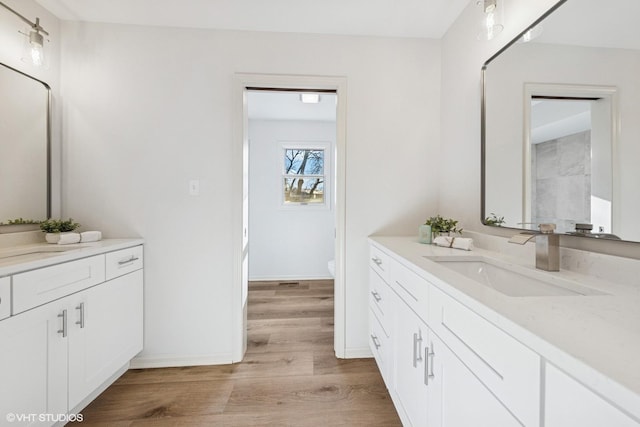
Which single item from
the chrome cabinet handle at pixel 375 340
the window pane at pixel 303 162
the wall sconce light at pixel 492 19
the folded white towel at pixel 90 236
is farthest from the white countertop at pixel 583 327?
the window pane at pixel 303 162

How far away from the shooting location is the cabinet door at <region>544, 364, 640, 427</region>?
1.23ft

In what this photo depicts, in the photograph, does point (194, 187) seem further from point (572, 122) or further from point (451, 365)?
point (572, 122)

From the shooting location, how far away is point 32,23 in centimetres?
157

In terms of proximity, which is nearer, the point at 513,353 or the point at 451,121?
the point at 513,353

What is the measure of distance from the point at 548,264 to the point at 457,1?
5.42 feet

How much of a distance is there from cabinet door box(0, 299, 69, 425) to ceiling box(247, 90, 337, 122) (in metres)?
2.55

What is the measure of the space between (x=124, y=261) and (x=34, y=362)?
0.62 metres

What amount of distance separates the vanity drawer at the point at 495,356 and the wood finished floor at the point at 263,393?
3.02ft

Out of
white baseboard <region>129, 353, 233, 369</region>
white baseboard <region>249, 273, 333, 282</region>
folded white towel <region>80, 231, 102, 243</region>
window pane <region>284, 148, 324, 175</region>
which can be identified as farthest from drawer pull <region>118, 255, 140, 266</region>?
window pane <region>284, 148, 324, 175</region>

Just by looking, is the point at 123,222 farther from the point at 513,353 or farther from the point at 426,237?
the point at 513,353

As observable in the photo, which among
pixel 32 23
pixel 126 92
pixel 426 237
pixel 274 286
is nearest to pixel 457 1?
pixel 426 237

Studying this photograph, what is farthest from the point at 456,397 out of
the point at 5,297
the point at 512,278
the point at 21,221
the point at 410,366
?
the point at 21,221

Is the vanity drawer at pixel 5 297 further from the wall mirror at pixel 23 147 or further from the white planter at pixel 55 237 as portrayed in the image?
the wall mirror at pixel 23 147

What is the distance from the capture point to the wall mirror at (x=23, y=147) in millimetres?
1469
